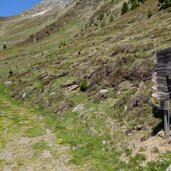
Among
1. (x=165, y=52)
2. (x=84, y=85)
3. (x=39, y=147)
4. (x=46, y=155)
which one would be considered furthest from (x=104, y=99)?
(x=165, y=52)

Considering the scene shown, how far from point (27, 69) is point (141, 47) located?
19.8m

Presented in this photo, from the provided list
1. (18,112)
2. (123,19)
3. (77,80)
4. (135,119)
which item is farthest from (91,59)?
(123,19)

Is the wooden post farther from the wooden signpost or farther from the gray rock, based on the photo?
the gray rock

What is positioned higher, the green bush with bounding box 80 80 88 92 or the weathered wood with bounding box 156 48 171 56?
the weathered wood with bounding box 156 48 171 56

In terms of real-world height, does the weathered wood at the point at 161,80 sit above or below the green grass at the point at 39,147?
above

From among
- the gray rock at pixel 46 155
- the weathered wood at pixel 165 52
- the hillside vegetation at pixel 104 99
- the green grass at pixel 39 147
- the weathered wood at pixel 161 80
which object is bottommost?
the gray rock at pixel 46 155

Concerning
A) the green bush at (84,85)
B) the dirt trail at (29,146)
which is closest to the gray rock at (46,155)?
the dirt trail at (29,146)

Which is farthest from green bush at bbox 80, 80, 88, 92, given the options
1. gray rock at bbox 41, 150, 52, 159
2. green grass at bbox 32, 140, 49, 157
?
gray rock at bbox 41, 150, 52, 159

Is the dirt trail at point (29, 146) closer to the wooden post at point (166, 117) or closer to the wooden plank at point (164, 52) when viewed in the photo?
the wooden post at point (166, 117)

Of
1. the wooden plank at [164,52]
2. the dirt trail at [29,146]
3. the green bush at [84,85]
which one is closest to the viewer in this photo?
the wooden plank at [164,52]

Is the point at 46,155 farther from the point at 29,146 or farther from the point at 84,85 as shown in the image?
the point at 84,85

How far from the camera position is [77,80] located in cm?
3466

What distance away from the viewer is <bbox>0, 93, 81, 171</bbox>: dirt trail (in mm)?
20281

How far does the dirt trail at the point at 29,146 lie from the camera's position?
2028cm
